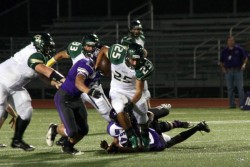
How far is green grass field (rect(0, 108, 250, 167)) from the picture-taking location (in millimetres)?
7695

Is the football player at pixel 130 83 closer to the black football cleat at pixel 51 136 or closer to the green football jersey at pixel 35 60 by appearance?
the black football cleat at pixel 51 136

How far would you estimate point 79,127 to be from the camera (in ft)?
28.6

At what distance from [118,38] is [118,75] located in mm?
12518

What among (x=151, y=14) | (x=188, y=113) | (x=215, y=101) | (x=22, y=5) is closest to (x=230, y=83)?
(x=188, y=113)

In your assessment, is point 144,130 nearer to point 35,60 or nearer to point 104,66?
point 104,66

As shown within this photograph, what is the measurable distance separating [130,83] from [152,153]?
1025 mm

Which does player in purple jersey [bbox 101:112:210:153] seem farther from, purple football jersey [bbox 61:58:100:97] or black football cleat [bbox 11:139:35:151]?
black football cleat [bbox 11:139:35:151]

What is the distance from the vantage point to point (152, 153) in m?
8.56

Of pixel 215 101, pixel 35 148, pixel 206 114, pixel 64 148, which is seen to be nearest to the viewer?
pixel 64 148

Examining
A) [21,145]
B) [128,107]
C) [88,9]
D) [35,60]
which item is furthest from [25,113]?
[88,9]

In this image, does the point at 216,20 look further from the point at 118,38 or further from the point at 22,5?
the point at 22,5

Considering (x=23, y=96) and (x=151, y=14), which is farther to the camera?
(x=151, y=14)

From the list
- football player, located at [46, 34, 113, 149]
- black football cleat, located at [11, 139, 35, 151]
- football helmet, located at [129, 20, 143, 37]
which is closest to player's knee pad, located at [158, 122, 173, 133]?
football player, located at [46, 34, 113, 149]

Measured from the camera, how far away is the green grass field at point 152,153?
25.2ft
